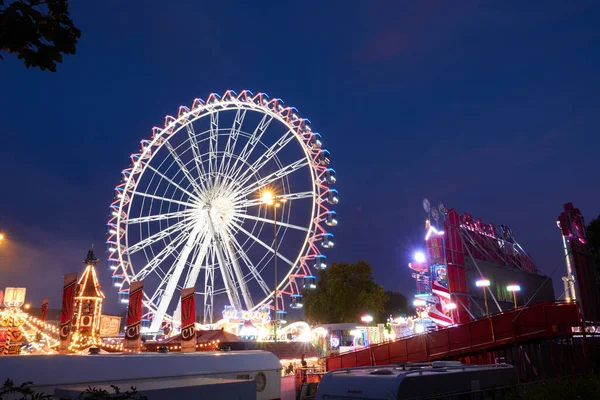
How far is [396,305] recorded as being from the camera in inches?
3723

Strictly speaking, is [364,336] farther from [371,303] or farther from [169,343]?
[371,303]

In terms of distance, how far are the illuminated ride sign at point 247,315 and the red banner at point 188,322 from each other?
13087mm

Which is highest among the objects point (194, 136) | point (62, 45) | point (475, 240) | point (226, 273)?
point (194, 136)

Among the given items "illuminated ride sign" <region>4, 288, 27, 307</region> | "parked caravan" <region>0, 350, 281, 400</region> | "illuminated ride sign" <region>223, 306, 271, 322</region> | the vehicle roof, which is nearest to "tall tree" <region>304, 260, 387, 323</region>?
"illuminated ride sign" <region>223, 306, 271, 322</region>

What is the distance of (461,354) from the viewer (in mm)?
19609

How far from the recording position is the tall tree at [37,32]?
4000mm

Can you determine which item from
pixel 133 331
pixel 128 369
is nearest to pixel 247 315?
pixel 133 331

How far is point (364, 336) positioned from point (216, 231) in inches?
543

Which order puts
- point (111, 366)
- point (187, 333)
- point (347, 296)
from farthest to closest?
point (347, 296) → point (187, 333) → point (111, 366)

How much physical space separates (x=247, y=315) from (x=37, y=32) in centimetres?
3532

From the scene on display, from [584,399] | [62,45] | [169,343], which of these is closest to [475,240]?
[169,343]

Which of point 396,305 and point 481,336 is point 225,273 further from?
point 396,305

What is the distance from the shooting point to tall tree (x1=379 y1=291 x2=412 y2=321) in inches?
3671

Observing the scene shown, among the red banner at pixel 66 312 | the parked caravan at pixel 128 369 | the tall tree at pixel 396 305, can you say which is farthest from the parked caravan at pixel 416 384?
the tall tree at pixel 396 305
